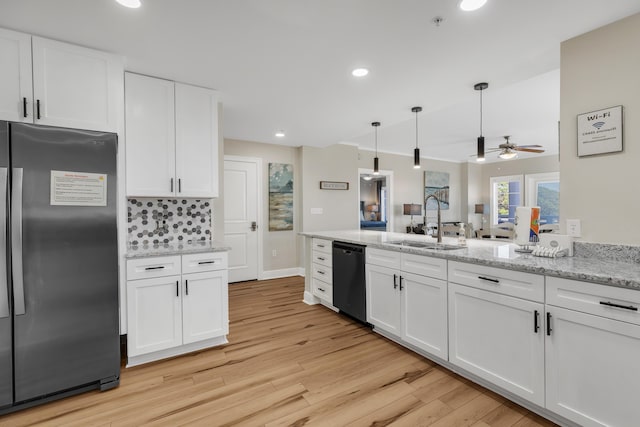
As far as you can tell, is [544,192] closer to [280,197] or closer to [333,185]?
[333,185]

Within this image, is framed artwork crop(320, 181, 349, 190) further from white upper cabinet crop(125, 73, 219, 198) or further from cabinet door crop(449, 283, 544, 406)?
cabinet door crop(449, 283, 544, 406)

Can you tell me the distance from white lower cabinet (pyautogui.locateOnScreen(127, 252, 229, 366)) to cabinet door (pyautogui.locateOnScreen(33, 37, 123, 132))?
1123mm

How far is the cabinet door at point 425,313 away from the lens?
2.21 metres

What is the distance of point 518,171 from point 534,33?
719 centimetres

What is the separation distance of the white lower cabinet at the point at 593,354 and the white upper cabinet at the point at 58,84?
125 inches

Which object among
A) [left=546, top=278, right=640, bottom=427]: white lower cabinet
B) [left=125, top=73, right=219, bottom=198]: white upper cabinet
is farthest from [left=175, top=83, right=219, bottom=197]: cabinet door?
[left=546, top=278, right=640, bottom=427]: white lower cabinet

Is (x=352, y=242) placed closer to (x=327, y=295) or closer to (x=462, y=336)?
(x=327, y=295)

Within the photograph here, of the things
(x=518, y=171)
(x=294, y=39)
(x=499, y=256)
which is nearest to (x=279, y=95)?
(x=294, y=39)

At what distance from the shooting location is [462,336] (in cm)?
207

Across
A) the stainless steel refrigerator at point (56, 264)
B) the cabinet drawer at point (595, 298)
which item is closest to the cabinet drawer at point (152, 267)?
the stainless steel refrigerator at point (56, 264)

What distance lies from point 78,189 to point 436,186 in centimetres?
770

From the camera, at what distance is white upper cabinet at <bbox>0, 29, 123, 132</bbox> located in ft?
6.34

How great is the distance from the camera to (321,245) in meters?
3.70

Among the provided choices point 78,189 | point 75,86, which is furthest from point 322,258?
point 75,86
